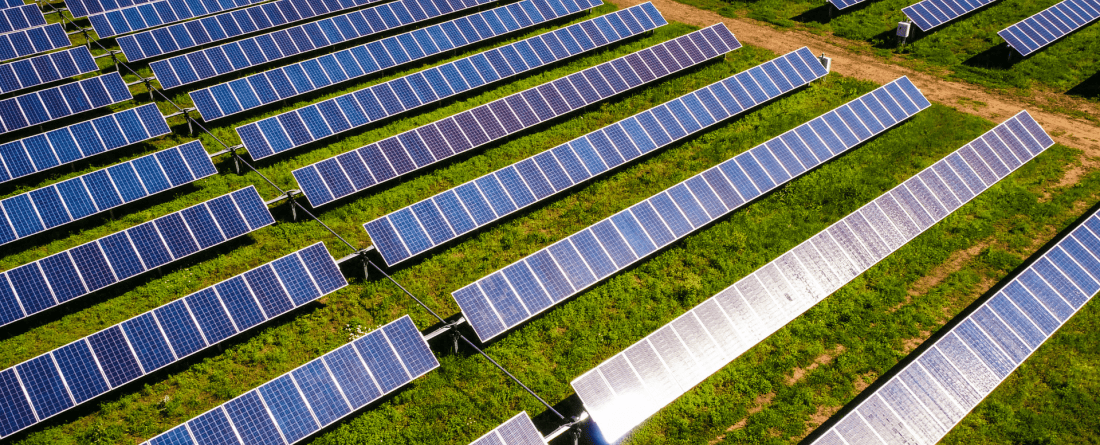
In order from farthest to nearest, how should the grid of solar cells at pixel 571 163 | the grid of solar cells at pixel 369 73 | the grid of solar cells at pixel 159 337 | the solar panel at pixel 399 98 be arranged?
1. the grid of solar cells at pixel 369 73
2. the solar panel at pixel 399 98
3. the grid of solar cells at pixel 571 163
4. the grid of solar cells at pixel 159 337

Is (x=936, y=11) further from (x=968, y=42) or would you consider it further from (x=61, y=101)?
(x=61, y=101)

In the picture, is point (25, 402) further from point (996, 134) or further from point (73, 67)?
point (996, 134)

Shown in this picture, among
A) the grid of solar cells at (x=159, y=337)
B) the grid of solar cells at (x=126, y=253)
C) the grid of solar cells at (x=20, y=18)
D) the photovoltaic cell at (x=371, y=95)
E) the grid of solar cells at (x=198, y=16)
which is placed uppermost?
the grid of solar cells at (x=20, y=18)

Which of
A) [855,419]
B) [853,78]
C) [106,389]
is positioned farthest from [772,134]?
[106,389]

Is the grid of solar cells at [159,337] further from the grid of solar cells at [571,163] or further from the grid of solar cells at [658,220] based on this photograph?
the grid of solar cells at [658,220]

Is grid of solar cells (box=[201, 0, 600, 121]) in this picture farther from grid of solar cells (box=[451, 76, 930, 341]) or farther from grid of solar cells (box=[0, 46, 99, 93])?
grid of solar cells (box=[451, 76, 930, 341])

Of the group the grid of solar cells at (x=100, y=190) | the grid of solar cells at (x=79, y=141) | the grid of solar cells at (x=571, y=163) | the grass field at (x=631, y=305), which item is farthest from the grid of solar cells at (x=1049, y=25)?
the grid of solar cells at (x=79, y=141)

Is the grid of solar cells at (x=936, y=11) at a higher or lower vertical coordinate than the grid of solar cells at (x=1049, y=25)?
higher

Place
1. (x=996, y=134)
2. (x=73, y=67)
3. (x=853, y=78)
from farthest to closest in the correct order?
(x=853, y=78), (x=73, y=67), (x=996, y=134)
